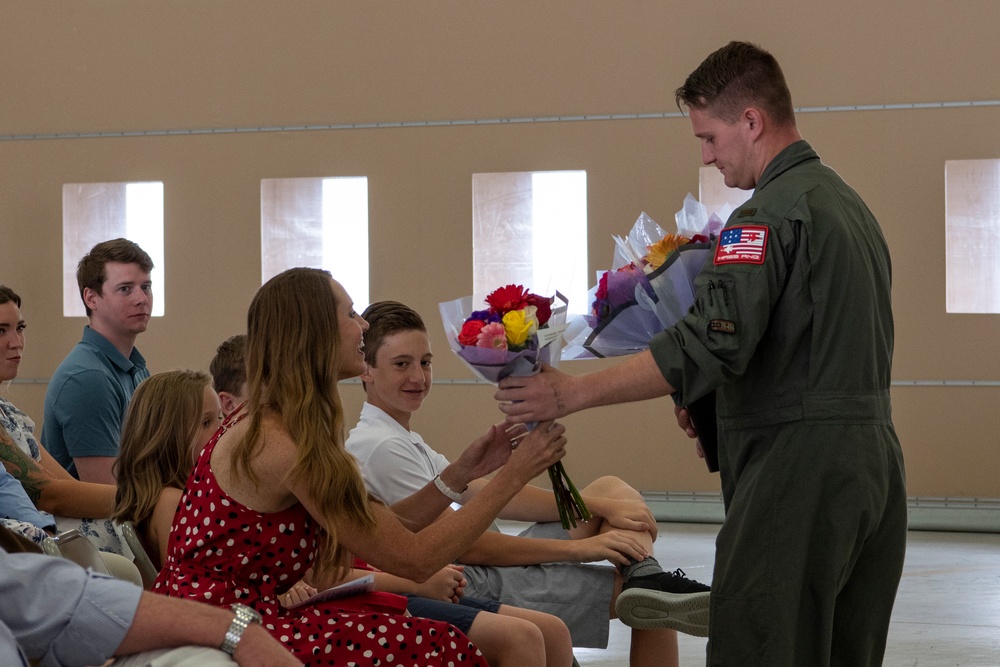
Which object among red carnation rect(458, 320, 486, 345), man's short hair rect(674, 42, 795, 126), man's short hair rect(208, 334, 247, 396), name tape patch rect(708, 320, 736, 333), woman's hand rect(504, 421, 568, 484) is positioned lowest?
woman's hand rect(504, 421, 568, 484)

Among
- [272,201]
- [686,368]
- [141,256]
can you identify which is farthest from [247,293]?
[686,368]

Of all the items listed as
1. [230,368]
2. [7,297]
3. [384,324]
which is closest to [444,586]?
[384,324]

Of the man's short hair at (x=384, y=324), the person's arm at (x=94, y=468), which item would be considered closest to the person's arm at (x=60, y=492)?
the person's arm at (x=94, y=468)

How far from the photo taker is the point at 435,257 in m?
7.77

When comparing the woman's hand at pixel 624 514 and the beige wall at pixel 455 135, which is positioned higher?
the beige wall at pixel 455 135

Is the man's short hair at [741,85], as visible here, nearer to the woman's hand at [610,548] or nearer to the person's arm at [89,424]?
the woman's hand at [610,548]

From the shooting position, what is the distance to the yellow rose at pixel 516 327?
8.74 ft

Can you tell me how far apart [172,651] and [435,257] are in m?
6.17

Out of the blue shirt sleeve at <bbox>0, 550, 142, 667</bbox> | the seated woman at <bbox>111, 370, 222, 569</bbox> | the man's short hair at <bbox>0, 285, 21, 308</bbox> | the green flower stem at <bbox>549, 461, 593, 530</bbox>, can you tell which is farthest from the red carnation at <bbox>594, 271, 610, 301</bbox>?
the man's short hair at <bbox>0, 285, 21, 308</bbox>

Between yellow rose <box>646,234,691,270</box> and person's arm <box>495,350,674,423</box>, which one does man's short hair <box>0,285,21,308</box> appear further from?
yellow rose <box>646,234,691,270</box>

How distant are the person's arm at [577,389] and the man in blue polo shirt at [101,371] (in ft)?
5.92

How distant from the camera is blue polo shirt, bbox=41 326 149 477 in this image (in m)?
3.96

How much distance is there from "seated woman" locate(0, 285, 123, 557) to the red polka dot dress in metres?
1.18

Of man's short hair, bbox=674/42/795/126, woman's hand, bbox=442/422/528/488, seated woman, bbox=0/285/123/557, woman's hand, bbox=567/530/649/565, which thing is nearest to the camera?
man's short hair, bbox=674/42/795/126
